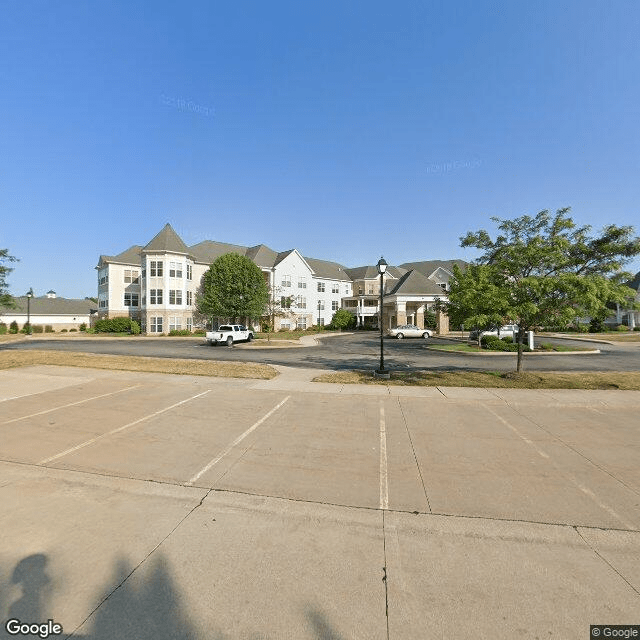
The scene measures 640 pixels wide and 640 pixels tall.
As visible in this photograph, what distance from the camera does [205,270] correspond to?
46.1 m

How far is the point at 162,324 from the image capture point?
4153 centimetres

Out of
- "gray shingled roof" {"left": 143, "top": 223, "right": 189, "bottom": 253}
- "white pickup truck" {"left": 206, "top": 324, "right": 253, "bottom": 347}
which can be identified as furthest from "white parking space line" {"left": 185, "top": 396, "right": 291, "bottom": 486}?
"gray shingled roof" {"left": 143, "top": 223, "right": 189, "bottom": 253}

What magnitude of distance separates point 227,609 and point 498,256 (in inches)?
531

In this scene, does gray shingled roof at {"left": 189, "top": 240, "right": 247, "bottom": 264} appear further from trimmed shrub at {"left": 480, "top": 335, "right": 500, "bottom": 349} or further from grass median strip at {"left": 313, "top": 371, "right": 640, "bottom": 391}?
grass median strip at {"left": 313, "top": 371, "right": 640, "bottom": 391}

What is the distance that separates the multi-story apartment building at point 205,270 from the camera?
41469mm

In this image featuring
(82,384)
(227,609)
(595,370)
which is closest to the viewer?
(227,609)

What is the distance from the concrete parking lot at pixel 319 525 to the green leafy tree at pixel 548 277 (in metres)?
4.56

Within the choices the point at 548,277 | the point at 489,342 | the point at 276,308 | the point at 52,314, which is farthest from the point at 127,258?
the point at 548,277

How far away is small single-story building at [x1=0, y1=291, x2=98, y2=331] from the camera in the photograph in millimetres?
59572

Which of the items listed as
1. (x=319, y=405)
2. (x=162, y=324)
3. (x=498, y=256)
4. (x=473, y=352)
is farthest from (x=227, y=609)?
(x=162, y=324)

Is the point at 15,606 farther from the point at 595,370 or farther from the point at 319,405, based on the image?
the point at 595,370

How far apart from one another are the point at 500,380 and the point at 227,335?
22070mm

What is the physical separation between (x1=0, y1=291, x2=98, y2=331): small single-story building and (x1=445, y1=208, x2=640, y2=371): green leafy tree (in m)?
67.0

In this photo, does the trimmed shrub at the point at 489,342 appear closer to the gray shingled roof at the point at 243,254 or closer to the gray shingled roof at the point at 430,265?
the gray shingled roof at the point at 243,254
